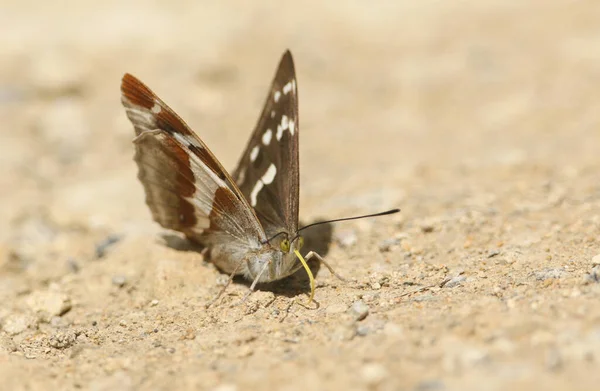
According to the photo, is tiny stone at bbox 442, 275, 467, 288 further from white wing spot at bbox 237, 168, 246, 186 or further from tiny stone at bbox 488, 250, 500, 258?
white wing spot at bbox 237, 168, 246, 186

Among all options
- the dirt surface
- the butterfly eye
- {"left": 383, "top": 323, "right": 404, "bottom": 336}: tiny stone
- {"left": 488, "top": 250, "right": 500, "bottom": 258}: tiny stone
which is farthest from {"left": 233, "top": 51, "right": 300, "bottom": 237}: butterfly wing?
{"left": 488, "top": 250, "right": 500, "bottom": 258}: tiny stone

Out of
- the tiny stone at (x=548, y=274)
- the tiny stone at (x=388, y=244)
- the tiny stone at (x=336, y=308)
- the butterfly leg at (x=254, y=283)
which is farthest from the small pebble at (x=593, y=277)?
the butterfly leg at (x=254, y=283)

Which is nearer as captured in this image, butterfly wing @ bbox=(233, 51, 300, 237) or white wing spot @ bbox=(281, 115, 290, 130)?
butterfly wing @ bbox=(233, 51, 300, 237)

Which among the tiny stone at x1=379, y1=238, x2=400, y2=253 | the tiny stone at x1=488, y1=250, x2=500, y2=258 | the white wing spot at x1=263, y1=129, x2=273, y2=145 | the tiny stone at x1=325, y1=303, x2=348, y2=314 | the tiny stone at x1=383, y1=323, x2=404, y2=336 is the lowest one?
the tiny stone at x1=383, y1=323, x2=404, y2=336

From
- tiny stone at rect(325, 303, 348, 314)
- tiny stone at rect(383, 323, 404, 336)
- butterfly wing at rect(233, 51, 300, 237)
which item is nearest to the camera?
tiny stone at rect(383, 323, 404, 336)

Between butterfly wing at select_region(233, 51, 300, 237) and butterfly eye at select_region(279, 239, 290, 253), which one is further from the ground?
butterfly wing at select_region(233, 51, 300, 237)

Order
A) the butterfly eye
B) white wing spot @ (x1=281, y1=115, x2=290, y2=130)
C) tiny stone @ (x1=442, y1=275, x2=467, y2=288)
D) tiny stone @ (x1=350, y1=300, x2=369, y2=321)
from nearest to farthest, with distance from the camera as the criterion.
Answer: tiny stone @ (x1=350, y1=300, x2=369, y2=321), tiny stone @ (x1=442, y1=275, x2=467, y2=288), the butterfly eye, white wing spot @ (x1=281, y1=115, x2=290, y2=130)

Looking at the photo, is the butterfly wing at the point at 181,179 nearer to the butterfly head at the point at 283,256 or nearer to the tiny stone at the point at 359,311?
the butterfly head at the point at 283,256
